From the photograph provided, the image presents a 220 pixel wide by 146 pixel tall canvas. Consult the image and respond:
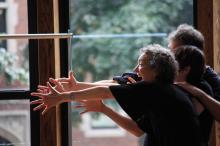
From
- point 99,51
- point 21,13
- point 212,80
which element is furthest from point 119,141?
point 212,80

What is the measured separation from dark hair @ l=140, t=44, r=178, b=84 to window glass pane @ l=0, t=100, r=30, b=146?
1005 mm

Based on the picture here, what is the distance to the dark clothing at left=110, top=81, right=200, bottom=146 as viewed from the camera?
1967 mm

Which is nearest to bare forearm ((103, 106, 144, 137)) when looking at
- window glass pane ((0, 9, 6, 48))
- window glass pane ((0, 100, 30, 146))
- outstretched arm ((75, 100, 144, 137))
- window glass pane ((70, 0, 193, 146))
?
outstretched arm ((75, 100, 144, 137))

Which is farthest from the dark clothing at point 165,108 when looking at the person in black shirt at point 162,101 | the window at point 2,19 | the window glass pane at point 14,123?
the window at point 2,19

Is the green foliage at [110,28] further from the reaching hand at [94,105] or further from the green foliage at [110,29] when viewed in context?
the reaching hand at [94,105]

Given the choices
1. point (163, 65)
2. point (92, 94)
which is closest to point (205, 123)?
point (163, 65)

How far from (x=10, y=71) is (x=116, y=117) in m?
1.00

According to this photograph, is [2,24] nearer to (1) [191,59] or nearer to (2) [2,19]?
(2) [2,19]

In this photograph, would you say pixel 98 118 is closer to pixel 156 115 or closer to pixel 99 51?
pixel 99 51

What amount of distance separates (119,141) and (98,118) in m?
0.49

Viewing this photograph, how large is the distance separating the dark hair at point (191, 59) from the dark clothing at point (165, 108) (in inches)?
5.9

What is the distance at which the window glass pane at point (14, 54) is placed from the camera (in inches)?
114

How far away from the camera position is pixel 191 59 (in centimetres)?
209

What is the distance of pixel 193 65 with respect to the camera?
6.86ft
